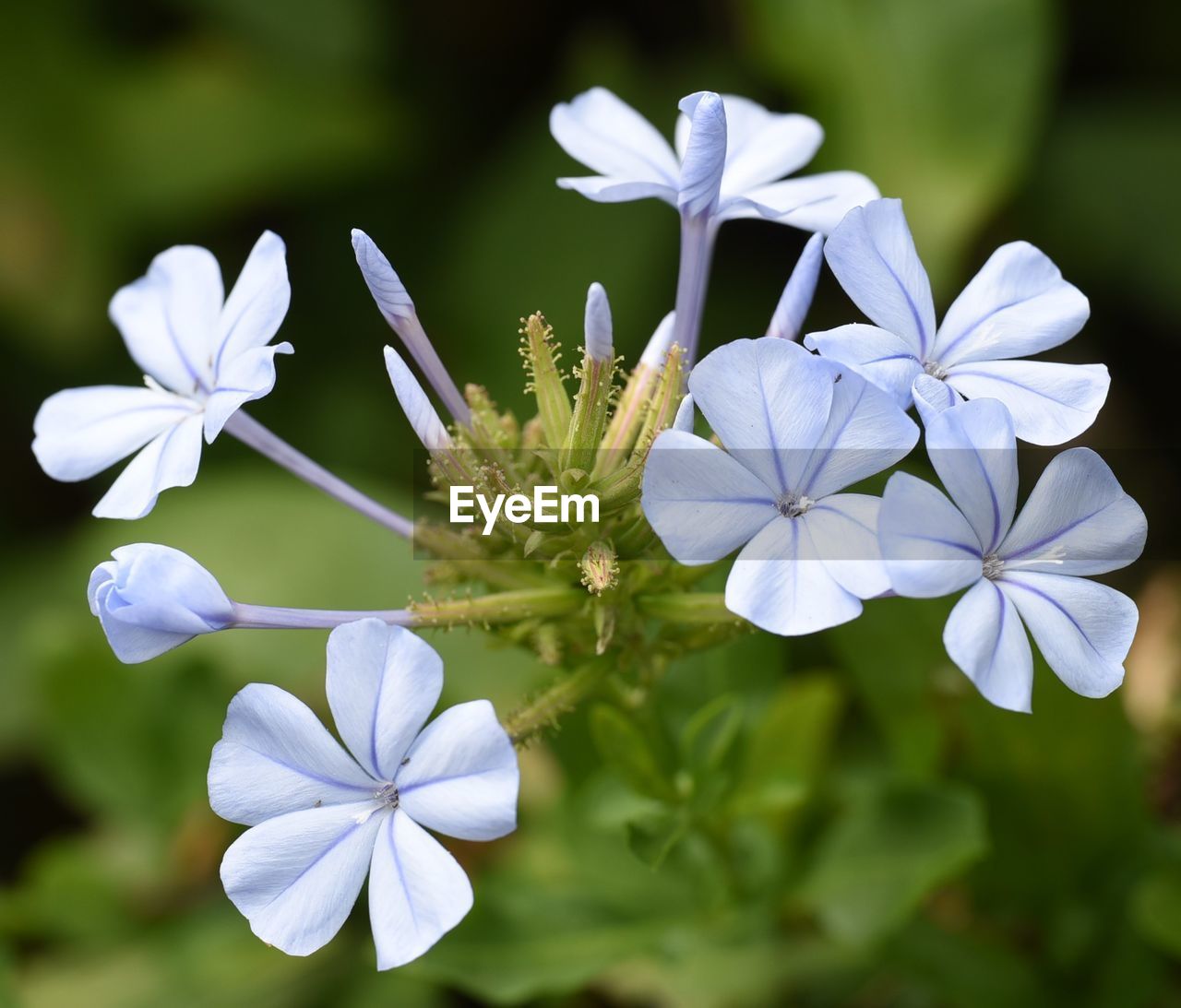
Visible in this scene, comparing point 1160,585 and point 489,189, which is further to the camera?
point 489,189

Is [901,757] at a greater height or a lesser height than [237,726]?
lesser

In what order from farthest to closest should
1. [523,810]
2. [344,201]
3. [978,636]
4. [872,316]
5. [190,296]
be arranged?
[344,201] → [523,810] → [190,296] → [872,316] → [978,636]

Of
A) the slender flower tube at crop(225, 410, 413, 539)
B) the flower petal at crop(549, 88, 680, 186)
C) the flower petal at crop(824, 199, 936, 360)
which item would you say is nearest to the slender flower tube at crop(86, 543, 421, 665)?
the slender flower tube at crop(225, 410, 413, 539)

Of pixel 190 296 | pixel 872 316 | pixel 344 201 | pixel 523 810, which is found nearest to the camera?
pixel 872 316

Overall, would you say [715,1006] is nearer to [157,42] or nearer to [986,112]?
[986,112]

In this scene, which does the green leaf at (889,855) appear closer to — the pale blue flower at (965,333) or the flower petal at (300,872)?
the pale blue flower at (965,333)

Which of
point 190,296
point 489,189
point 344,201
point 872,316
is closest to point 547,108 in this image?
point 489,189

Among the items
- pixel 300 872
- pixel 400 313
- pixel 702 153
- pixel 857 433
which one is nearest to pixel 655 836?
pixel 300 872

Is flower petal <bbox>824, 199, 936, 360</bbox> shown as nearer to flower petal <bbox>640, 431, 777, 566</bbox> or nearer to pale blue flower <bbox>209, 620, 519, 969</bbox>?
flower petal <bbox>640, 431, 777, 566</bbox>

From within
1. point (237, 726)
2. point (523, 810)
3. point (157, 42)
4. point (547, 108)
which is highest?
point (157, 42)
